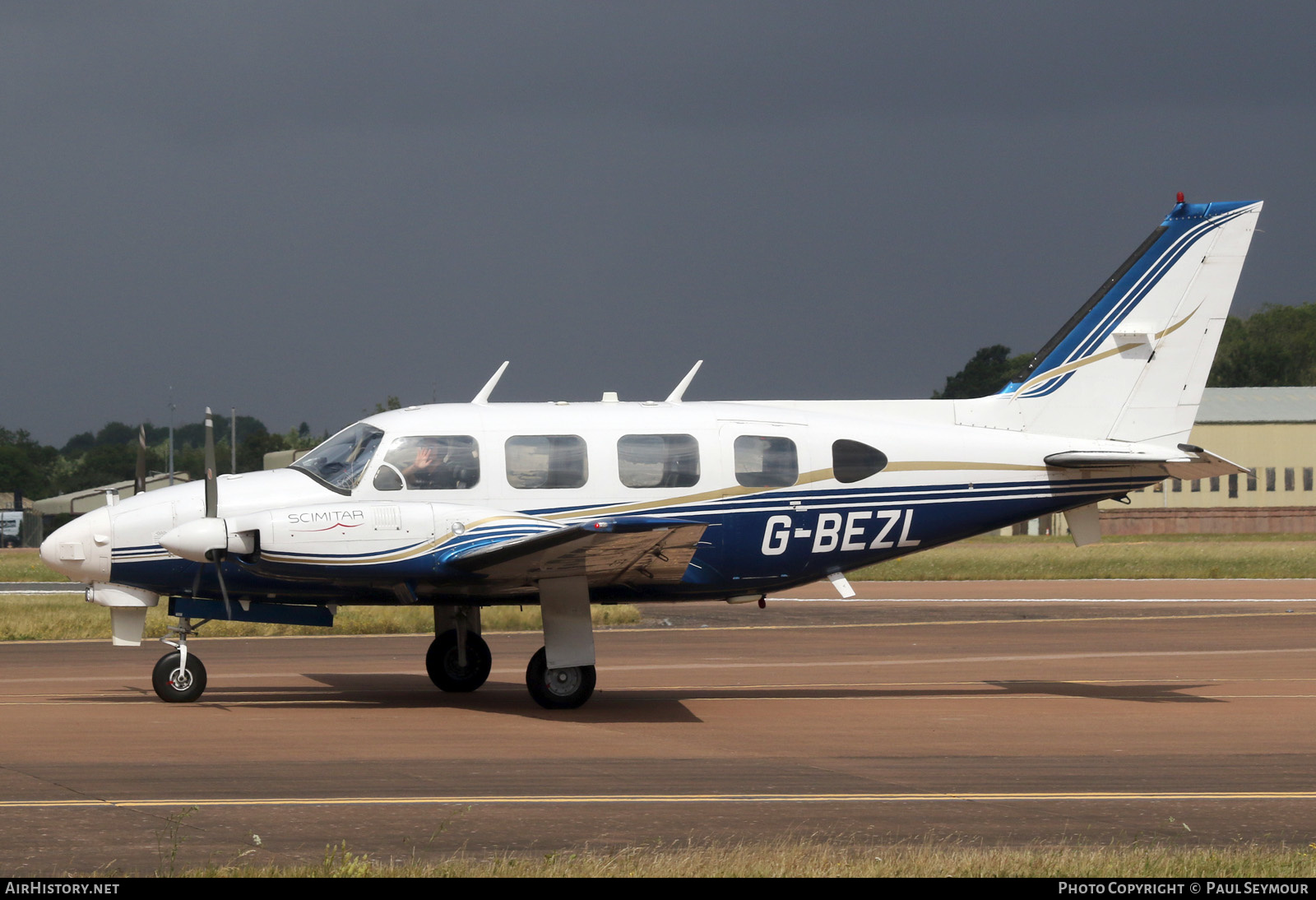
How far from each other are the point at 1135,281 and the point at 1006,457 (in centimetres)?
286

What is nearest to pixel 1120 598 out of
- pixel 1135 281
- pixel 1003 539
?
pixel 1135 281

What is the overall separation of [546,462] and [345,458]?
210 cm

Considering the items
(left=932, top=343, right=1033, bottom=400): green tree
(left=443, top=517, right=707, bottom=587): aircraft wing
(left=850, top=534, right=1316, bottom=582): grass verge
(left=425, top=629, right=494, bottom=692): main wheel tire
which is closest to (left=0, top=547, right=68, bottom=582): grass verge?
(left=425, top=629, right=494, bottom=692): main wheel tire

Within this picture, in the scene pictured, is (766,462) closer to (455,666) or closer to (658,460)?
(658,460)

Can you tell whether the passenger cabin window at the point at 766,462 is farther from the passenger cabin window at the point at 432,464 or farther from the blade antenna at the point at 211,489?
the blade antenna at the point at 211,489

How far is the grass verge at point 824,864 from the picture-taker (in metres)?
6.98

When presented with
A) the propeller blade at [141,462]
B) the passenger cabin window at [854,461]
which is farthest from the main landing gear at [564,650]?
the propeller blade at [141,462]

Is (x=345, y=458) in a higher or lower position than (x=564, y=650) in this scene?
higher

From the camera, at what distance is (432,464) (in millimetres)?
14000

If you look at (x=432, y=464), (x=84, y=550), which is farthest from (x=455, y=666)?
(x=84, y=550)

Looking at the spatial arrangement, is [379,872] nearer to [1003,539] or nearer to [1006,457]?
[1006,457]

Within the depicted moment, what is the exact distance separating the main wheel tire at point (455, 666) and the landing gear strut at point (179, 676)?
2589mm

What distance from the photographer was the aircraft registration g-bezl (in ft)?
44.1

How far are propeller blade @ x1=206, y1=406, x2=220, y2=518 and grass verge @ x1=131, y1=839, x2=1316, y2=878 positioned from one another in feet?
20.9
